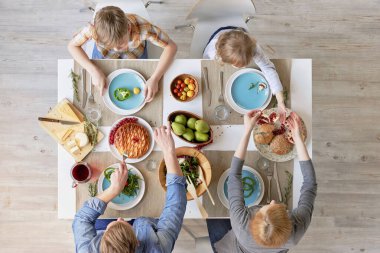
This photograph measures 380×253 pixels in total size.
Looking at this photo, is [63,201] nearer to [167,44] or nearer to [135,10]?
[167,44]

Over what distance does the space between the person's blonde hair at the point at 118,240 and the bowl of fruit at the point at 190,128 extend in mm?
477

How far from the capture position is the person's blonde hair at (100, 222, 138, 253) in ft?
4.46

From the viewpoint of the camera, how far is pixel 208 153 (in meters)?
1.73

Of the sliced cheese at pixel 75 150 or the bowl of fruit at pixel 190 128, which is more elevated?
the bowl of fruit at pixel 190 128

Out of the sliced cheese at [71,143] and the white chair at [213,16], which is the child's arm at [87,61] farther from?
the white chair at [213,16]

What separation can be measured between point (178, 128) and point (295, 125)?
0.51 metres

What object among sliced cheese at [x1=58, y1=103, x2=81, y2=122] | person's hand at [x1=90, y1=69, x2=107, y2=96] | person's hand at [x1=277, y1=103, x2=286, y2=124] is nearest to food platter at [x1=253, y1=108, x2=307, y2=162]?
person's hand at [x1=277, y1=103, x2=286, y2=124]

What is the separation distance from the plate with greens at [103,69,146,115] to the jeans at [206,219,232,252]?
729 millimetres

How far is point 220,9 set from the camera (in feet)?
6.48

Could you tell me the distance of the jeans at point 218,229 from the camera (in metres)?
1.94

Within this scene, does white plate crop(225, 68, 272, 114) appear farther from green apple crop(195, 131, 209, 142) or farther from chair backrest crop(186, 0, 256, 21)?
chair backrest crop(186, 0, 256, 21)

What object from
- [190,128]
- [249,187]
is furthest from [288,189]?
[190,128]

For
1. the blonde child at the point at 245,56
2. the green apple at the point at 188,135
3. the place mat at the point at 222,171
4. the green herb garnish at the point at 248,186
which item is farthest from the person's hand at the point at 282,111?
the green apple at the point at 188,135

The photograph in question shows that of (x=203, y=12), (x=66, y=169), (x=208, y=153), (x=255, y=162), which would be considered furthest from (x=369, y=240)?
(x=66, y=169)
